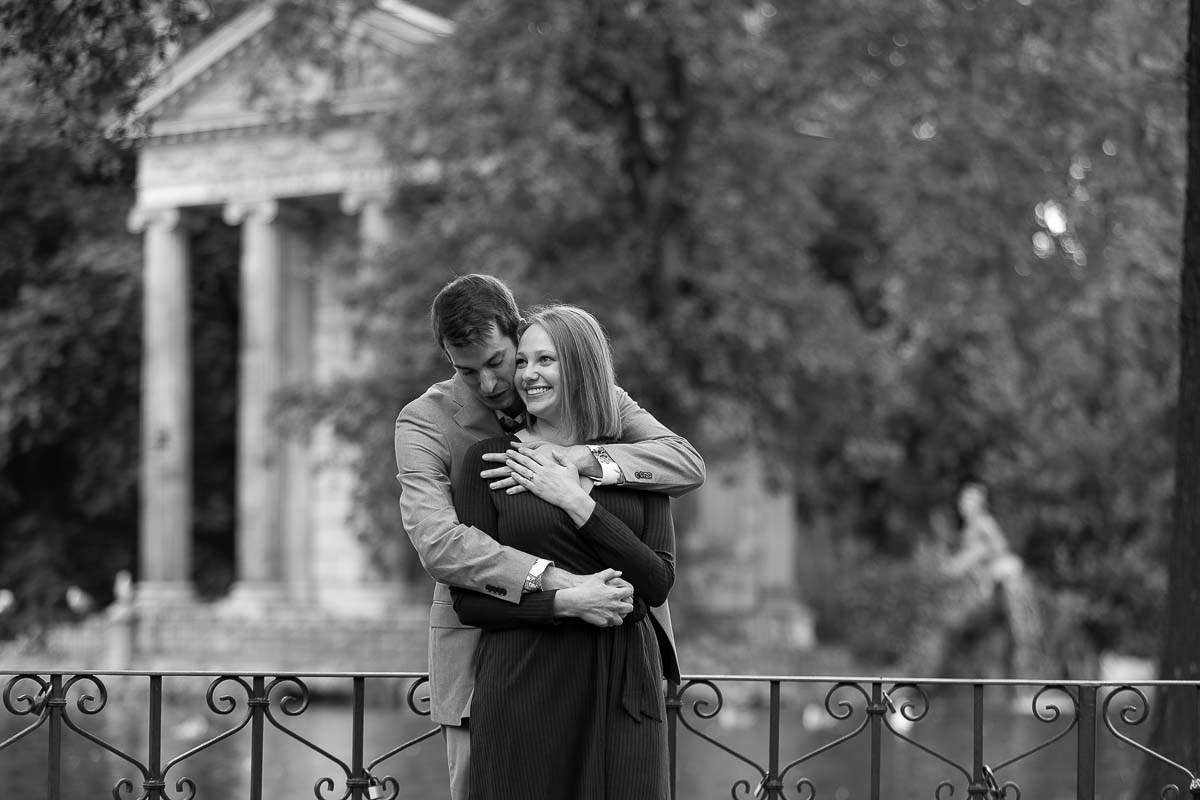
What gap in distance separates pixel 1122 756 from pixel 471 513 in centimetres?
1502

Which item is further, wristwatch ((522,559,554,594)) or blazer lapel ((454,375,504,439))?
blazer lapel ((454,375,504,439))

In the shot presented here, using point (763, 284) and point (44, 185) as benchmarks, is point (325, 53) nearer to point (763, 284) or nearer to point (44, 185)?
point (763, 284)

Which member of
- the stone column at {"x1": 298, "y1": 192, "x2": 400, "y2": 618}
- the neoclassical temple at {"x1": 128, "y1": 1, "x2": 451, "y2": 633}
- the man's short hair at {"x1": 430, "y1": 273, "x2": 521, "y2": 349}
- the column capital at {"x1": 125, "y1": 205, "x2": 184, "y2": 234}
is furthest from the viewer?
the column capital at {"x1": 125, "y1": 205, "x2": 184, "y2": 234}

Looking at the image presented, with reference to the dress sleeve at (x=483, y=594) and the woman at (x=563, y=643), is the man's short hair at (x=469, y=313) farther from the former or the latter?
the dress sleeve at (x=483, y=594)

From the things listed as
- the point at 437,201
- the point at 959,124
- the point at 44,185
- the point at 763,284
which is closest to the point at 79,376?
the point at 44,185

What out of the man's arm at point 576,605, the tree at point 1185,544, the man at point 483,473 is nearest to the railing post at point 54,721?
the man at point 483,473

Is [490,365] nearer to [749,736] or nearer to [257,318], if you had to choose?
[749,736]

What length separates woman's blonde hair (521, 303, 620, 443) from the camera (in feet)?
17.8

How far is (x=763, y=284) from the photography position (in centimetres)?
2158

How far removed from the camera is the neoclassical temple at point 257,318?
2953 centimetres

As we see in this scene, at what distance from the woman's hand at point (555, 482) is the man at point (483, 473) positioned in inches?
1.6

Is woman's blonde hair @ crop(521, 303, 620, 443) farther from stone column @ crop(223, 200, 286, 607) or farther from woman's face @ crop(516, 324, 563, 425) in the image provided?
stone column @ crop(223, 200, 286, 607)

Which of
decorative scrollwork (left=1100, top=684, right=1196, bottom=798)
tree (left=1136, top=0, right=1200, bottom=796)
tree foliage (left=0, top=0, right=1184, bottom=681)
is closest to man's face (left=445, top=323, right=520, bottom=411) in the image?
decorative scrollwork (left=1100, top=684, right=1196, bottom=798)

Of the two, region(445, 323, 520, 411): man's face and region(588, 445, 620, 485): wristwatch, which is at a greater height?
region(445, 323, 520, 411): man's face
